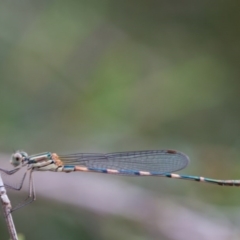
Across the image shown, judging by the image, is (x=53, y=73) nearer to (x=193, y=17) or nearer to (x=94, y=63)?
(x=94, y=63)

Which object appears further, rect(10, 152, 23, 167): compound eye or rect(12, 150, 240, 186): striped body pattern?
rect(12, 150, 240, 186): striped body pattern

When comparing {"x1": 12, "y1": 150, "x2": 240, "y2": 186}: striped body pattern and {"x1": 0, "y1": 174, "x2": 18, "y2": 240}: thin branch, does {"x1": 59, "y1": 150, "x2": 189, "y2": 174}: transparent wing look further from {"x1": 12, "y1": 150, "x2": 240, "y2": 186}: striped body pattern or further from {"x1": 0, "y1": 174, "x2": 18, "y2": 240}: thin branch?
{"x1": 0, "y1": 174, "x2": 18, "y2": 240}: thin branch

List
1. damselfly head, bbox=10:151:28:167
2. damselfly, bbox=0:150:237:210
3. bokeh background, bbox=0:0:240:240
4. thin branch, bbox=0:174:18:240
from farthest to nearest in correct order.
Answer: bokeh background, bbox=0:0:240:240
damselfly, bbox=0:150:237:210
damselfly head, bbox=10:151:28:167
thin branch, bbox=0:174:18:240

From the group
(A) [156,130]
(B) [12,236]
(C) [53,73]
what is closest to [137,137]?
(A) [156,130]

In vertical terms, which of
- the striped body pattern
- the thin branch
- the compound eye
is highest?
the striped body pattern

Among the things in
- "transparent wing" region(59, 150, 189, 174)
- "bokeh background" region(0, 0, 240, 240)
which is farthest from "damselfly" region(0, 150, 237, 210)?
"bokeh background" region(0, 0, 240, 240)

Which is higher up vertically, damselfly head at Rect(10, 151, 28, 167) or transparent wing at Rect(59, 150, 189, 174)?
transparent wing at Rect(59, 150, 189, 174)

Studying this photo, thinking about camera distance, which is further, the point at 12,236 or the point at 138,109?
the point at 138,109

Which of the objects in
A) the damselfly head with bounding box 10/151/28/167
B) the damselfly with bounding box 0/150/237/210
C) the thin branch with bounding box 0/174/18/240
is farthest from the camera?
the damselfly with bounding box 0/150/237/210
